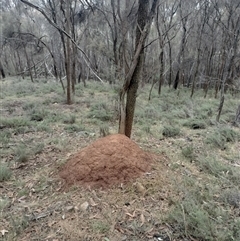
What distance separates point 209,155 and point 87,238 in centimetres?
290

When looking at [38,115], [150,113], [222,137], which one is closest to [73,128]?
[38,115]

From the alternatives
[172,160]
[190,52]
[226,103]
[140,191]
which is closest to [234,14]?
[226,103]

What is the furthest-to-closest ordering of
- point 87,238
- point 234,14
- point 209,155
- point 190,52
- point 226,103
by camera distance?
point 190,52, point 234,14, point 226,103, point 209,155, point 87,238

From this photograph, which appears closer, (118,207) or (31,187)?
(118,207)

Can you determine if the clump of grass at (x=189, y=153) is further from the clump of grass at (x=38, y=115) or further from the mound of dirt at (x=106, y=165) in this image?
the clump of grass at (x=38, y=115)

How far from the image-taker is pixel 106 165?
3.47 metres

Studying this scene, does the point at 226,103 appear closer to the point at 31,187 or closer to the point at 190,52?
the point at 31,187

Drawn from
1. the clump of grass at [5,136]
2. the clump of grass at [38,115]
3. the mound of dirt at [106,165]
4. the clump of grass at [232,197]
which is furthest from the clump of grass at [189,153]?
the clump of grass at [38,115]

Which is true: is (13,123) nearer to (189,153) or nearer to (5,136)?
(5,136)

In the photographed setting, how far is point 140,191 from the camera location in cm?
319

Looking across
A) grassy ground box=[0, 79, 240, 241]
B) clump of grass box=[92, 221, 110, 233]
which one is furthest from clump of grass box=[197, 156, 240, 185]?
clump of grass box=[92, 221, 110, 233]

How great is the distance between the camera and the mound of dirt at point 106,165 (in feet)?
11.1

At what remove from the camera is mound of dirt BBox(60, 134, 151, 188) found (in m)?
3.39

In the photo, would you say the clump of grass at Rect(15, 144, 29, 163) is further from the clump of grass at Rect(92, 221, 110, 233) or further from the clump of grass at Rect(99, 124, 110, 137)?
the clump of grass at Rect(92, 221, 110, 233)
